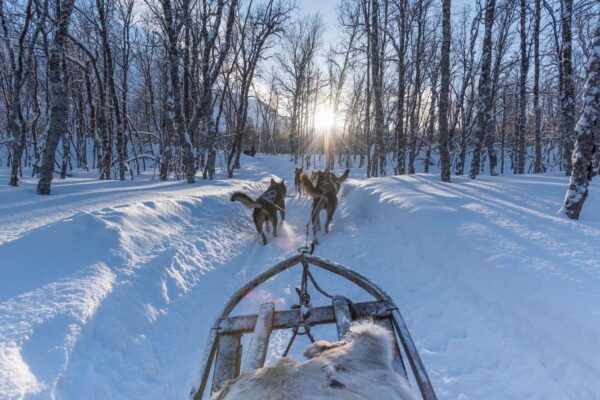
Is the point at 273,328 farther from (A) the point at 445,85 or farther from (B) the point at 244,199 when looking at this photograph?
(A) the point at 445,85

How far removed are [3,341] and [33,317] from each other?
1.11 ft

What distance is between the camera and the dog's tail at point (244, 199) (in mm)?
6728

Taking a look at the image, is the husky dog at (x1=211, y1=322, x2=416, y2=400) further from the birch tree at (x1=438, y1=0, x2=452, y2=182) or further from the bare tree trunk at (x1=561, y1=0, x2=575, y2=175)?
the birch tree at (x1=438, y1=0, x2=452, y2=182)

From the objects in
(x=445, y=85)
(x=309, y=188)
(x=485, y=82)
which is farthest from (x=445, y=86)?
(x=309, y=188)

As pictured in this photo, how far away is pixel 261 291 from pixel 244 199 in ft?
8.25

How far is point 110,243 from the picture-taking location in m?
4.66

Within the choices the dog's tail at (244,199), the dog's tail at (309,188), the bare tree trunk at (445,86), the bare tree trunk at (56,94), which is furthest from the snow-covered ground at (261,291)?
the bare tree trunk at (445,86)

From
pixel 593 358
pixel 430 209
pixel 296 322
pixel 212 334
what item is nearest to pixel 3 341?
pixel 212 334

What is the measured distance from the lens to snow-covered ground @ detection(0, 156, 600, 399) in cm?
265

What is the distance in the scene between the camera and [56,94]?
24.9ft

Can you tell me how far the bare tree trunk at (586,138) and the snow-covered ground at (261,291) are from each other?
1.27ft

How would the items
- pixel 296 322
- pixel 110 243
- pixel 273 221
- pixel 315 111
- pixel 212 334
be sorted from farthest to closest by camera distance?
pixel 315 111, pixel 273 221, pixel 110 243, pixel 296 322, pixel 212 334

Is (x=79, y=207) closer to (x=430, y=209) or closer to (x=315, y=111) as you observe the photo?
(x=430, y=209)

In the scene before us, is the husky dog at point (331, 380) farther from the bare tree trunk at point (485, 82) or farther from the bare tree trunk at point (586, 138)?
the bare tree trunk at point (485, 82)
